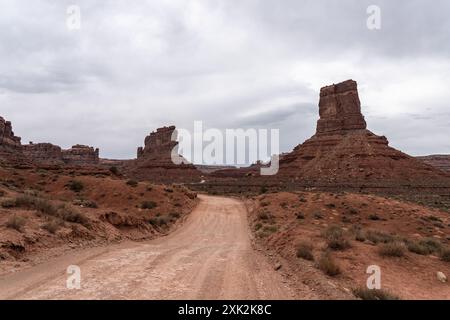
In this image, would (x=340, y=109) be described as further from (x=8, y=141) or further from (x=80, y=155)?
(x=80, y=155)

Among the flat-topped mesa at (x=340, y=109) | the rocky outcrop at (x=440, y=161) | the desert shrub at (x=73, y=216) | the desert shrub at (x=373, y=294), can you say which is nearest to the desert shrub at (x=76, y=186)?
the desert shrub at (x=73, y=216)

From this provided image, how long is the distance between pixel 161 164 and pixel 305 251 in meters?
101

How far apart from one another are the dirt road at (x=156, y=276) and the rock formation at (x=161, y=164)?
82.0 metres

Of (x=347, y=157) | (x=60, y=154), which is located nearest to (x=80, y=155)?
(x=60, y=154)

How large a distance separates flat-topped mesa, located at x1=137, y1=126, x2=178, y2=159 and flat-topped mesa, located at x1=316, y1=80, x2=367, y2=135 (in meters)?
47.6

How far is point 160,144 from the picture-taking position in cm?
12606

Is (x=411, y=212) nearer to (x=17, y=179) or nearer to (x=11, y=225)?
(x=11, y=225)

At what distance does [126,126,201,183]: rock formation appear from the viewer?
337ft

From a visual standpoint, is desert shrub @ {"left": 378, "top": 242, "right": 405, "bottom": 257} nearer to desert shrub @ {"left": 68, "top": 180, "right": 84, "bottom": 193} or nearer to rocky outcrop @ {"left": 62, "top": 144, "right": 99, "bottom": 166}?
desert shrub @ {"left": 68, "top": 180, "right": 84, "bottom": 193}

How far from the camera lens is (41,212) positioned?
600 inches

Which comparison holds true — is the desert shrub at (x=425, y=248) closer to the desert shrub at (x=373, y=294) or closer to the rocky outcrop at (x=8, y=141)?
the desert shrub at (x=373, y=294)

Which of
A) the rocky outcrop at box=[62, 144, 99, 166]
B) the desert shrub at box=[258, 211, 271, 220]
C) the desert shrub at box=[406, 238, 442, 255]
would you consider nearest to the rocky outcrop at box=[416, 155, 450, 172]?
the rocky outcrop at box=[62, 144, 99, 166]

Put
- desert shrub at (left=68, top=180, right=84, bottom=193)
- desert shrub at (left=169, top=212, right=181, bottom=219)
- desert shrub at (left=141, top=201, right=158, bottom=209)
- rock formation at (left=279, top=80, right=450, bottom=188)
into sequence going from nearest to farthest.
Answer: desert shrub at (left=169, top=212, right=181, bottom=219) → desert shrub at (left=141, top=201, right=158, bottom=209) → desert shrub at (left=68, top=180, right=84, bottom=193) → rock formation at (left=279, top=80, right=450, bottom=188)

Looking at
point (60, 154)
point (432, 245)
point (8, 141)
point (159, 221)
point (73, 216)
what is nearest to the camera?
point (432, 245)
